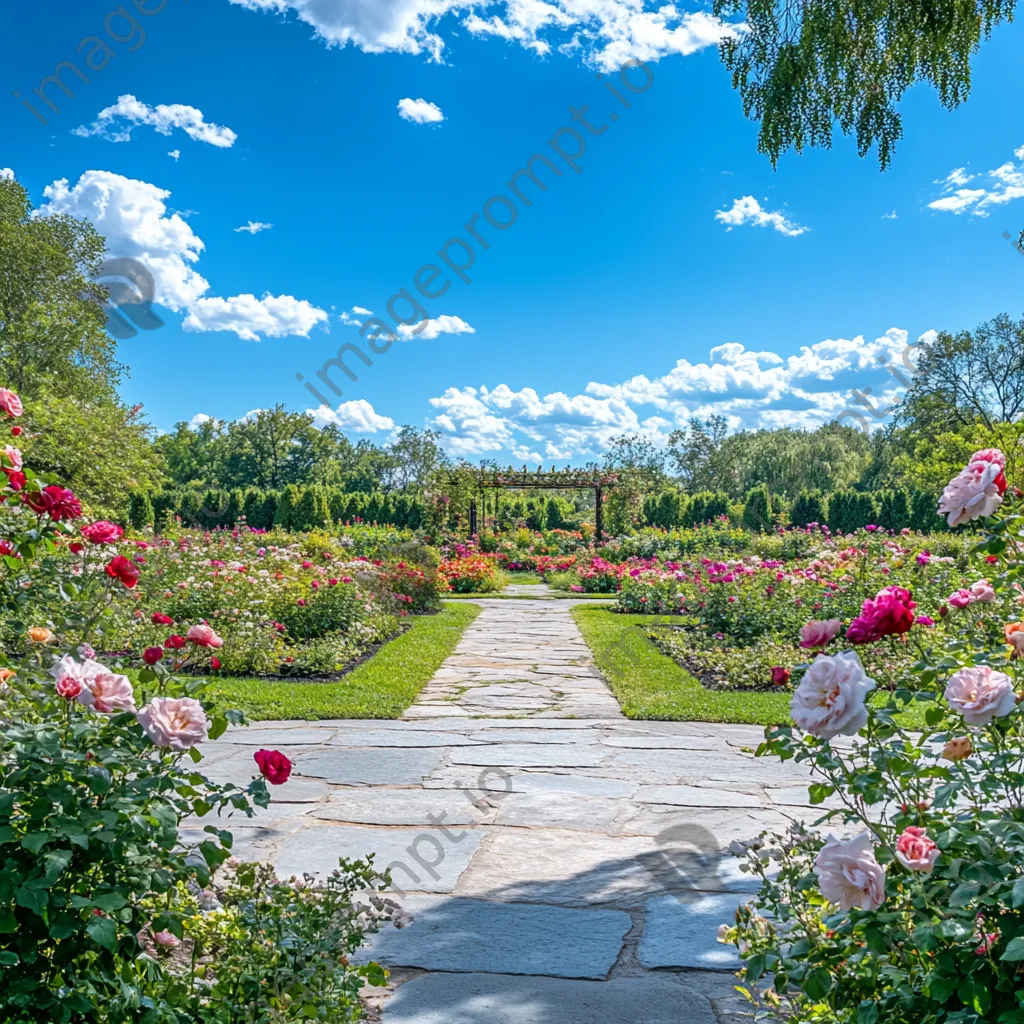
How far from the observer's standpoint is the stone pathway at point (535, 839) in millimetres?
2094

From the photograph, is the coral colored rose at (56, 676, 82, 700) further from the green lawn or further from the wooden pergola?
the wooden pergola

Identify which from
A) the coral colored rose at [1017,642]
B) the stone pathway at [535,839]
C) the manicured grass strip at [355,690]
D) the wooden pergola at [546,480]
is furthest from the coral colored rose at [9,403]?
the wooden pergola at [546,480]

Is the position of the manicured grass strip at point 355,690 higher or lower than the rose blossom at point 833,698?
lower

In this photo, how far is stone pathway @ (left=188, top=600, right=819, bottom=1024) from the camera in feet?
6.87

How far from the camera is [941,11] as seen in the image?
10.3 ft

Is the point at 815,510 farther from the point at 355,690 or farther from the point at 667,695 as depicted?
the point at 355,690

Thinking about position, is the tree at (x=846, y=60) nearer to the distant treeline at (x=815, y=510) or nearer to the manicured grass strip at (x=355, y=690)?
the manicured grass strip at (x=355, y=690)

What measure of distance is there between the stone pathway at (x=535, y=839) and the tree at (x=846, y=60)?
273 cm

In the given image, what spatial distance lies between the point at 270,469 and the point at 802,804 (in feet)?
116

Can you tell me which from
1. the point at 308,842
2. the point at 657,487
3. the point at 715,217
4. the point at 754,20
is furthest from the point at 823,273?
the point at 657,487

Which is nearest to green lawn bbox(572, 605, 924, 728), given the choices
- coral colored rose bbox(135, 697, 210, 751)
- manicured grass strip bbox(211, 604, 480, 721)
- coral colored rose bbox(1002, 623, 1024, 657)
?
manicured grass strip bbox(211, 604, 480, 721)

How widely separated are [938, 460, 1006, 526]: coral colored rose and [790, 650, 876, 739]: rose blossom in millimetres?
438

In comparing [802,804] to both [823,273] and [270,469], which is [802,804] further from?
[270,469]

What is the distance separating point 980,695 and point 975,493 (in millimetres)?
396
